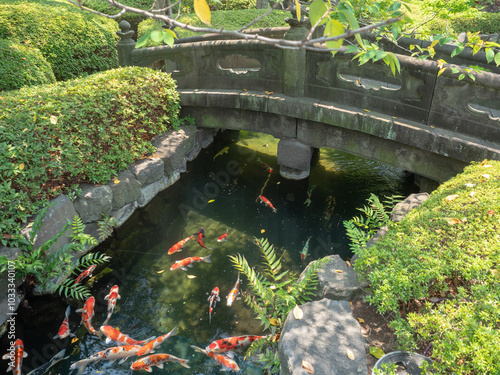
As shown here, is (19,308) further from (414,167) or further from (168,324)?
(414,167)

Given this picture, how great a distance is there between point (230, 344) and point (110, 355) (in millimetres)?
1412

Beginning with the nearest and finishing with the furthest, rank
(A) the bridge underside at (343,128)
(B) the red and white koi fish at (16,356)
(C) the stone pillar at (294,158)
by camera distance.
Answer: (B) the red and white koi fish at (16,356) → (A) the bridge underside at (343,128) → (C) the stone pillar at (294,158)

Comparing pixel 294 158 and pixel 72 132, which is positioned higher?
pixel 72 132

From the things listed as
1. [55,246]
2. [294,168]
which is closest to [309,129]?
[294,168]

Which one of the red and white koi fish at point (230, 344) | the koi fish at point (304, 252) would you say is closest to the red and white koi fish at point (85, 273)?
the red and white koi fish at point (230, 344)

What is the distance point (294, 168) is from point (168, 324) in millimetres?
4348

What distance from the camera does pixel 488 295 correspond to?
285 cm

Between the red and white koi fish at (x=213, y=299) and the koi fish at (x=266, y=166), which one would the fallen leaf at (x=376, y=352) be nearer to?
the red and white koi fish at (x=213, y=299)

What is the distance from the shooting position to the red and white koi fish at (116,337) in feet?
15.0

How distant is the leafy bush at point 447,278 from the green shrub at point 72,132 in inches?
182

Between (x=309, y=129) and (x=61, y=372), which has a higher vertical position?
(x=309, y=129)

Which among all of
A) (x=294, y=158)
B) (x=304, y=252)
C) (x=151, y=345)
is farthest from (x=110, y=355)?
(x=294, y=158)

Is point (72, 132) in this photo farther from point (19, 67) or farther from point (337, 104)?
point (337, 104)

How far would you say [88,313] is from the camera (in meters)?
4.95
